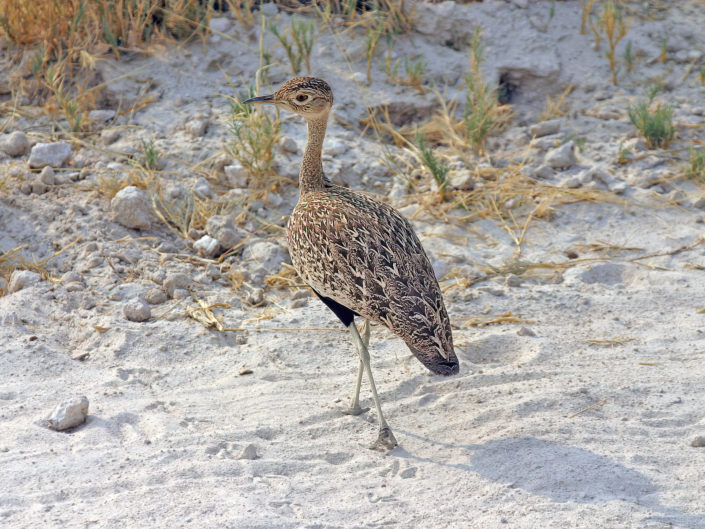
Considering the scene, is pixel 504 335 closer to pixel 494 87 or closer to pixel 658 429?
pixel 658 429

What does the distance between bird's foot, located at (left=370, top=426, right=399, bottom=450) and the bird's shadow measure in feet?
0.12

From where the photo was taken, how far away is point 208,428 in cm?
389

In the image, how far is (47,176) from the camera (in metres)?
5.69

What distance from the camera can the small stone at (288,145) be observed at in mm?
6129

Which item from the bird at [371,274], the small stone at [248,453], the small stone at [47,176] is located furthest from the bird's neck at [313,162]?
the small stone at [47,176]

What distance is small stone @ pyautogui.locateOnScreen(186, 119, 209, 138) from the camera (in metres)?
6.27

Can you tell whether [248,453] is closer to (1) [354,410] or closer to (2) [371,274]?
(1) [354,410]

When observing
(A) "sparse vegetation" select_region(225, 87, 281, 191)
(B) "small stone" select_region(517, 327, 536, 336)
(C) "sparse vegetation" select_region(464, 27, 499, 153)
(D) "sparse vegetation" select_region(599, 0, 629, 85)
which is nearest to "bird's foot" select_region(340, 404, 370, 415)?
(B) "small stone" select_region(517, 327, 536, 336)

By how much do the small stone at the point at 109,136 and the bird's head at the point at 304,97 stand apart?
2147mm

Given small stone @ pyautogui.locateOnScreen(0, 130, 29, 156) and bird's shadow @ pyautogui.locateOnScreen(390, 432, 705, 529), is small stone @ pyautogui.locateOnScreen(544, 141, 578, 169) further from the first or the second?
small stone @ pyautogui.locateOnScreen(0, 130, 29, 156)

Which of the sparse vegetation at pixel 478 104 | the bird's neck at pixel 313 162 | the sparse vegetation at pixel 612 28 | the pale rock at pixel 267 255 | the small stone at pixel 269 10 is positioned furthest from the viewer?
the small stone at pixel 269 10

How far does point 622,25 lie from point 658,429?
4357 mm

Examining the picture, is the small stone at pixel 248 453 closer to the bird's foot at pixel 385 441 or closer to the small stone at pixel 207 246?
the bird's foot at pixel 385 441

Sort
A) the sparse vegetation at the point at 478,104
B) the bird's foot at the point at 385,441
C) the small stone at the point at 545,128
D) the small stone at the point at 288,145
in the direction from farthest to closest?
the small stone at the point at 545,128
the sparse vegetation at the point at 478,104
the small stone at the point at 288,145
the bird's foot at the point at 385,441
